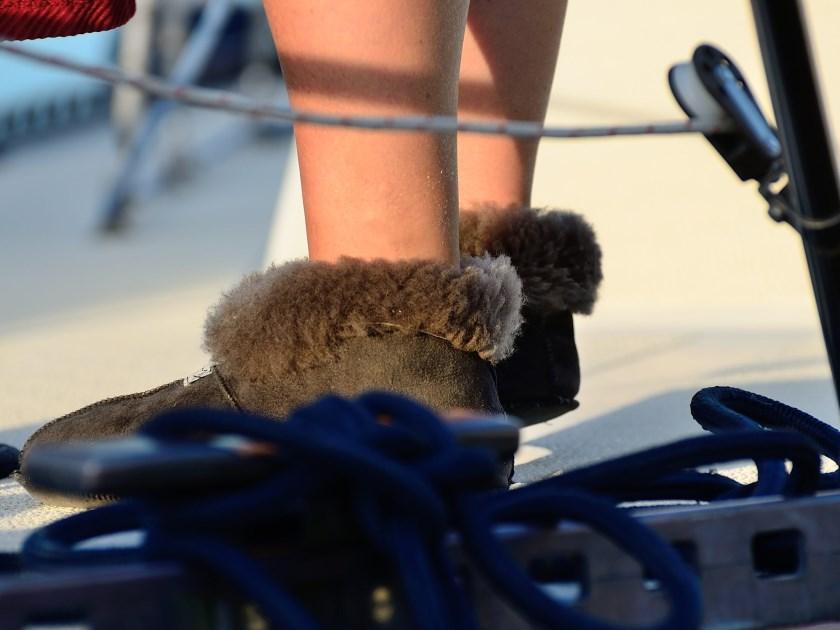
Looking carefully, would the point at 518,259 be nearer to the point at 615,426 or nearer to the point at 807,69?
the point at 615,426

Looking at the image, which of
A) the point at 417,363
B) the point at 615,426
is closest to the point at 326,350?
the point at 417,363

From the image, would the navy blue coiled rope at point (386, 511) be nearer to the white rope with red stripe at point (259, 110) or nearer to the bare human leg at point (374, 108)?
the white rope with red stripe at point (259, 110)

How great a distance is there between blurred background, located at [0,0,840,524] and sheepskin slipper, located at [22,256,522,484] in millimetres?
209

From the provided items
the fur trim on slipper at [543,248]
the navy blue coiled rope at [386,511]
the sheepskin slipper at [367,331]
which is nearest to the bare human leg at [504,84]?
the fur trim on slipper at [543,248]

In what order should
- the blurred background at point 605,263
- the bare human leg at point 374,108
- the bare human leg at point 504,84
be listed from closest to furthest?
the bare human leg at point 374,108 < the bare human leg at point 504,84 < the blurred background at point 605,263

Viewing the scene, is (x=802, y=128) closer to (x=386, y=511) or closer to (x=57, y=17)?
(x=386, y=511)

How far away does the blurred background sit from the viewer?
141 cm

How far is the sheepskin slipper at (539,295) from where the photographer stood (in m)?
1.02

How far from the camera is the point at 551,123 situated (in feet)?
7.49

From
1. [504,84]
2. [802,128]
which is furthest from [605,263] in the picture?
[802,128]

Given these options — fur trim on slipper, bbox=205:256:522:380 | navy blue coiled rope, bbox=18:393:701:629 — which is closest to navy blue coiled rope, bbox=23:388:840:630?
navy blue coiled rope, bbox=18:393:701:629

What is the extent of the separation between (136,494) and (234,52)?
25.0 feet

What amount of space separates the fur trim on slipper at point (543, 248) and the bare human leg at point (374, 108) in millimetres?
191

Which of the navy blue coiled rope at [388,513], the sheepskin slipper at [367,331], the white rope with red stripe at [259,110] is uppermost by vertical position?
the white rope with red stripe at [259,110]
